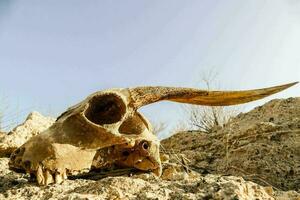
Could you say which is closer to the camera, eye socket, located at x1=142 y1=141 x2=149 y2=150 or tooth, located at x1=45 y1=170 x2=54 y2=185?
tooth, located at x1=45 y1=170 x2=54 y2=185

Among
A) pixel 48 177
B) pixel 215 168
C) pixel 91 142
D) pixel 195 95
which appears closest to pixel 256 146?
pixel 215 168

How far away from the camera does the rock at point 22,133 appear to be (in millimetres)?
4887

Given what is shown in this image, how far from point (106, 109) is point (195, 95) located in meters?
0.77

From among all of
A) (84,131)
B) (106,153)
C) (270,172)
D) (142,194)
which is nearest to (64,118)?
(84,131)

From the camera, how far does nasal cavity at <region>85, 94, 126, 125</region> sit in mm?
3938

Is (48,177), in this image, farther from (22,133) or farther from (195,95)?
(22,133)

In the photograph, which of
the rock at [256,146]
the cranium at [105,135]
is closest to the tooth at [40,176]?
the cranium at [105,135]

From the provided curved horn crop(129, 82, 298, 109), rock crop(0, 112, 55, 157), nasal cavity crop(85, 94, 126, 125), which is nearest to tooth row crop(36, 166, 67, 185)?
nasal cavity crop(85, 94, 126, 125)

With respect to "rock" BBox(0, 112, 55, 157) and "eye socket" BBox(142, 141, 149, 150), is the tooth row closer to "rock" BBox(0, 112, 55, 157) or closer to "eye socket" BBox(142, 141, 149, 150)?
"eye socket" BBox(142, 141, 149, 150)

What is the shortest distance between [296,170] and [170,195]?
2.05 meters

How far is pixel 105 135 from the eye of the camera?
3.80 m

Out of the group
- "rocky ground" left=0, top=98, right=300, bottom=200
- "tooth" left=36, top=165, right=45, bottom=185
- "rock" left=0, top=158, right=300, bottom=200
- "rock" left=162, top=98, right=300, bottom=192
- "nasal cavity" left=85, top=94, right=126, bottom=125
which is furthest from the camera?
"rock" left=162, top=98, right=300, bottom=192

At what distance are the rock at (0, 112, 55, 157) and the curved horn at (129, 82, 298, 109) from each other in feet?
4.98

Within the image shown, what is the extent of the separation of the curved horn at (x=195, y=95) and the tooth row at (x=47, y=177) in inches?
36.1
